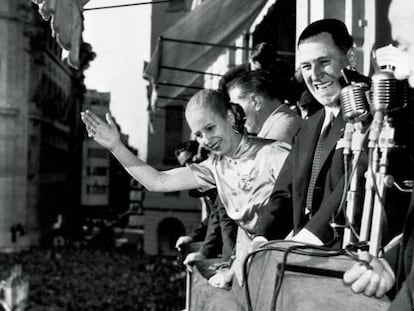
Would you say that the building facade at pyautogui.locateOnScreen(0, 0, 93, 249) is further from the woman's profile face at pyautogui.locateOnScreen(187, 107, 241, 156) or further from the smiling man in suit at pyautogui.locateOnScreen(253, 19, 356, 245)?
the smiling man in suit at pyautogui.locateOnScreen(253, 19, 356, 245)

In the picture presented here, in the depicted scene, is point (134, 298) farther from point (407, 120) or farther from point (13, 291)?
point (407, 120)

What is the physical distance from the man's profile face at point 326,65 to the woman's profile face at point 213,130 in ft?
1.50

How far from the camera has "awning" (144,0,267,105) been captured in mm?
7496

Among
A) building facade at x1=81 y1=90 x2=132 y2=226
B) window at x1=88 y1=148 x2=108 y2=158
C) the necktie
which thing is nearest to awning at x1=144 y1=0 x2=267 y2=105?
the necktie

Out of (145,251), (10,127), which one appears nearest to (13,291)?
(10,127)

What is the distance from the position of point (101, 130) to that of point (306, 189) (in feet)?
3.12

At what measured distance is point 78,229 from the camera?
3397cm

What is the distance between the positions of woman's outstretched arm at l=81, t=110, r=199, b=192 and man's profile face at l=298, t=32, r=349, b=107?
0.80m

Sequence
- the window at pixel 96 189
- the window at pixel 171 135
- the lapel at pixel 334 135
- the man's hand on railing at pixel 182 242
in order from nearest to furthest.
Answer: the lapel at pixel 334 135 → the man's hand on railing at pixel 182 242 → the window at pixel 171 135 → the window at pixel 96 189

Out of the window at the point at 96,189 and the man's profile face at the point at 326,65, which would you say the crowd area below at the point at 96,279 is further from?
the man's profile face at the point at 326,65

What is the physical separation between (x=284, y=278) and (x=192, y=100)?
1.08 meters

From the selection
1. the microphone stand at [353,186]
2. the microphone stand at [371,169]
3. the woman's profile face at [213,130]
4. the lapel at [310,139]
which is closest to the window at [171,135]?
the woman's profile face at [213,130]

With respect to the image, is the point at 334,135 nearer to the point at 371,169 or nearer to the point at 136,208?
the point at 371,169

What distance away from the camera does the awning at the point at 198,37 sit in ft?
24.6
